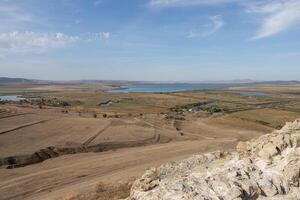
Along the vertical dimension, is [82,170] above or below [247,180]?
below

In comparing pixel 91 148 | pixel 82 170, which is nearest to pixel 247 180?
pixel 82 170

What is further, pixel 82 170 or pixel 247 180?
pixel 82 170

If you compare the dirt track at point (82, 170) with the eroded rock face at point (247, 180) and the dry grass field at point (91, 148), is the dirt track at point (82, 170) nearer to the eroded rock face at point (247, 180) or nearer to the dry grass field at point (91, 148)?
the dry grass field at point (91, 148)

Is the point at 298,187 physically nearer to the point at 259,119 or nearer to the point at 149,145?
the point at 149,145

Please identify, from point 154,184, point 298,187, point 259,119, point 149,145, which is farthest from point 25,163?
point 259,119

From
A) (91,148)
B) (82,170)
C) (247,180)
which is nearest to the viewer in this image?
Result: (247,180)

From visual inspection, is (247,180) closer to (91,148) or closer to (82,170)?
(82,170)

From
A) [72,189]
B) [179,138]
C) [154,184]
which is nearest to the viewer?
[154,184]

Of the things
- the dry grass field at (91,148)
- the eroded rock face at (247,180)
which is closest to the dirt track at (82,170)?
the dry grass field at (91,148)
